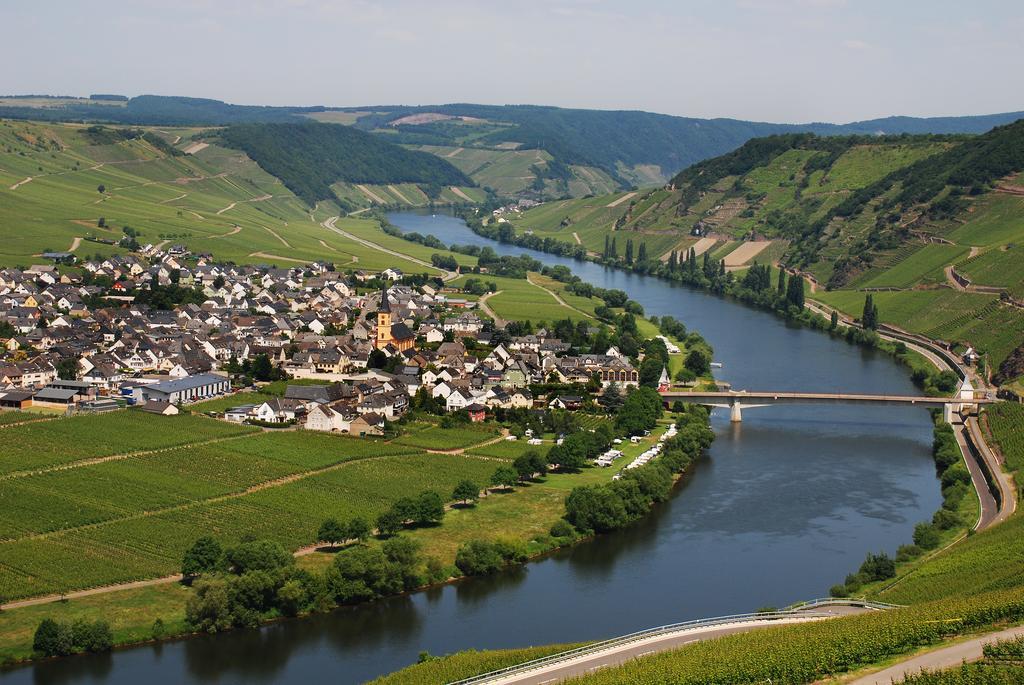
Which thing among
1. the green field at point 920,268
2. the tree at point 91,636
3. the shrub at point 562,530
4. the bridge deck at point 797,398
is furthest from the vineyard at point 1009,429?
the green field at point 920,268

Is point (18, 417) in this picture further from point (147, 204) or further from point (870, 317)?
point (147, 204)

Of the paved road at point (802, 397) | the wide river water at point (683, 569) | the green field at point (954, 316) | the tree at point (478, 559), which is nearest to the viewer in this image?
the wide river water at point (683, 569)

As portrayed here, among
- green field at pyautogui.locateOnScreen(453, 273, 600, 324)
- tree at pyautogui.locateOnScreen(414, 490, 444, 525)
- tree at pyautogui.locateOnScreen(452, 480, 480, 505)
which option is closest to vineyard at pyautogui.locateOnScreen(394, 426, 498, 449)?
→ tree at pyautogui.locateOnScreen(452, 480, 480, 505)

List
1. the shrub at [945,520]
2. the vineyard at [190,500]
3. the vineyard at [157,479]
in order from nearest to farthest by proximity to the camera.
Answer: the vineyard at [190,500], the vineyard at [157,479], the shrub at [945,520]

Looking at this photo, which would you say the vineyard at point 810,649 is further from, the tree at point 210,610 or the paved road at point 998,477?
the paved road at point 998,477

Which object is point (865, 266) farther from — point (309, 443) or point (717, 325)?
point (309, 443)

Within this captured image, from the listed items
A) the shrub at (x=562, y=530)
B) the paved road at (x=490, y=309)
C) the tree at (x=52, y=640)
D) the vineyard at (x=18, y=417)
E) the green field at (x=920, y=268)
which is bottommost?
the tree at (x=52, y=640)

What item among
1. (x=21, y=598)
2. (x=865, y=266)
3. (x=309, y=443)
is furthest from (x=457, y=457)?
(x=865, y=266)

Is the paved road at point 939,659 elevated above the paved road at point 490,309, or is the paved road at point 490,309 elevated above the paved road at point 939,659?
the paved road at point 939,659

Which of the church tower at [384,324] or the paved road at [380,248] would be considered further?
the paved road at [380,248]
